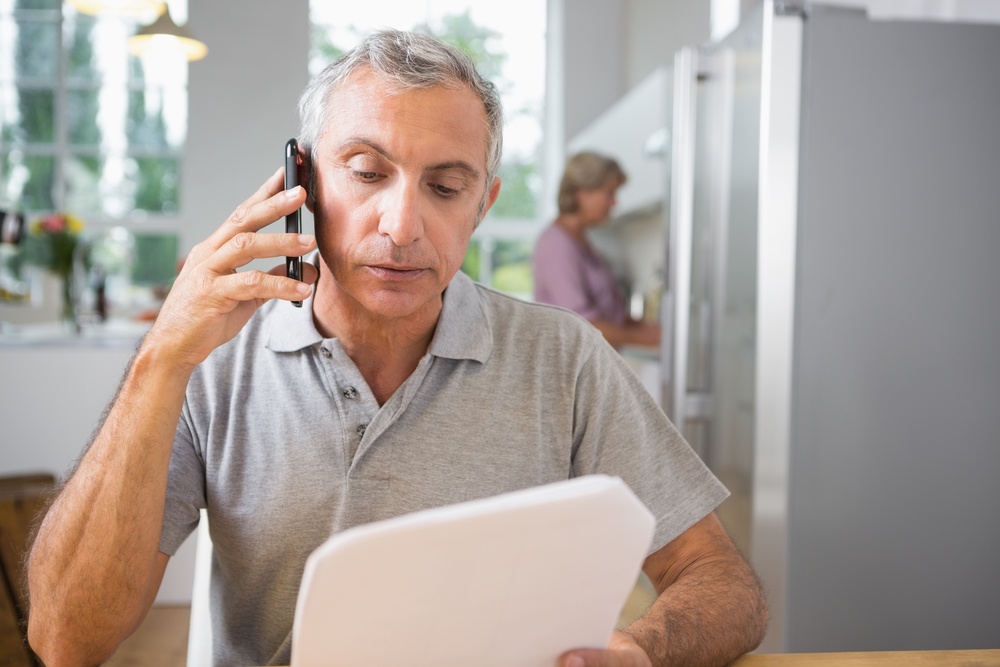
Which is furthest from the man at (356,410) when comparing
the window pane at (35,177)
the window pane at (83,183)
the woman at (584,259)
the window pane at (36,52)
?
the window pane at (36,52)

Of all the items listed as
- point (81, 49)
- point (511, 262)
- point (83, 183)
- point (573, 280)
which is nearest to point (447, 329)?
point (573, 280)

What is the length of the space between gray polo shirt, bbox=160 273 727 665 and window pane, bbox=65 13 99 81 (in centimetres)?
524

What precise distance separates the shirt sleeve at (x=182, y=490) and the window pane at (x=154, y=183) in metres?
4.84

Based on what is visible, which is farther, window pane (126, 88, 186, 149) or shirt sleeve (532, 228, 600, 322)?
window pane (126, 88, 186, 149)

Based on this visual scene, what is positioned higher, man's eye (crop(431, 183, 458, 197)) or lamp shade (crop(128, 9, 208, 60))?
lamp shade (crop(128, 9, 208, 60))

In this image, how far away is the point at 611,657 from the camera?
609 mm

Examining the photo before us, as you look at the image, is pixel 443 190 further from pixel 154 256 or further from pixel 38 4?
pixel 38 4

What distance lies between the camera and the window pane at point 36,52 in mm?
5250

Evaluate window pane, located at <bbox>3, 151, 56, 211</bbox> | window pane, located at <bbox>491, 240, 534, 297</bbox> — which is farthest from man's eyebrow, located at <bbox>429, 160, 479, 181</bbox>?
window pane, located at <bbox>3, 151, 56, 211</bbox>

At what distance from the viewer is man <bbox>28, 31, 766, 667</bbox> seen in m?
0.82

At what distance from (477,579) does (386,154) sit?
53cm

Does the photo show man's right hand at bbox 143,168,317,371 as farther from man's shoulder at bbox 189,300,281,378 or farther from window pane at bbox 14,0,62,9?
window pane at bbox 14,0,62,9

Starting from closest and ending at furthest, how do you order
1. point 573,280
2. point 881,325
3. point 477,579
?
point 477,579
point 881,325
point 573,280

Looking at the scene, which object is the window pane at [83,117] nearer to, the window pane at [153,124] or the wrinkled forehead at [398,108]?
the window pane at [153,124]
